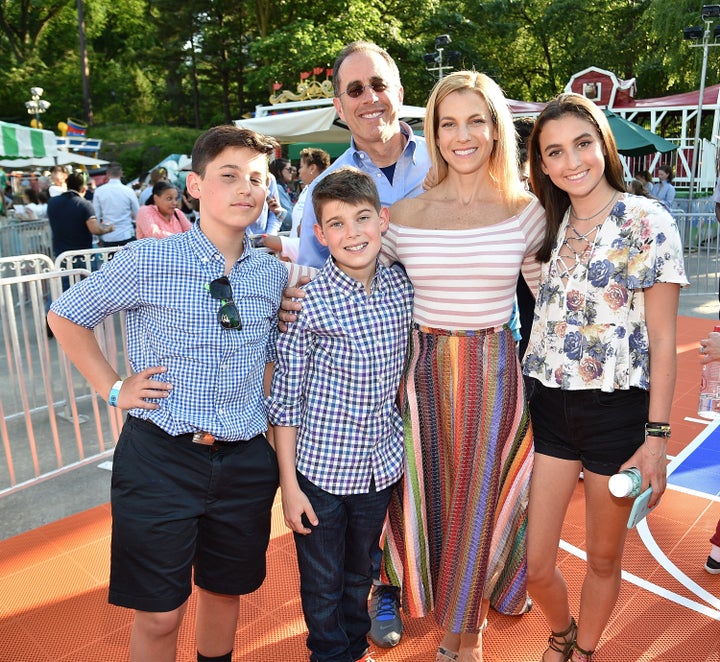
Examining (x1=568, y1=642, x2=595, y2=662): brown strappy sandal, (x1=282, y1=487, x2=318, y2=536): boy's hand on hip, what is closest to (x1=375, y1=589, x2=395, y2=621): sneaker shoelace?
(x1=568, y1=642, x2=595, y2=662): brown strappy sandal

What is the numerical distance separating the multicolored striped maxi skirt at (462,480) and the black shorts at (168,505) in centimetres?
62

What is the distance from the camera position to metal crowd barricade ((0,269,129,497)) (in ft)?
14.9

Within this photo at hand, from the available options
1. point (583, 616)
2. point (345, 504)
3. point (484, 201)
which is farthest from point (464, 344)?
point (583, 616)

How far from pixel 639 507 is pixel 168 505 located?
5.07ft

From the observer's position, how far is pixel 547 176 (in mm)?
2510

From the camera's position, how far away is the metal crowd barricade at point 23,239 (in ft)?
39.2

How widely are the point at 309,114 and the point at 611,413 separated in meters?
9.06

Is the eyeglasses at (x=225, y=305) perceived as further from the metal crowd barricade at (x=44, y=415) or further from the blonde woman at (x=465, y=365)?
the metal crowd barricade at (x=44, y=415)

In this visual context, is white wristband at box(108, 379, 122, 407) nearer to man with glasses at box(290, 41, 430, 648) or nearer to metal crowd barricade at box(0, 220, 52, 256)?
man with glasses at box(290, 41, 430, 648)

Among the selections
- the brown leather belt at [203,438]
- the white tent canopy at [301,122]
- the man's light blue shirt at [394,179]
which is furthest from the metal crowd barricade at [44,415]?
the white tent canopy at [301,122]

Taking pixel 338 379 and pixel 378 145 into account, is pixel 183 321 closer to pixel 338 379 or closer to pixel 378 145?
pixel 338 379

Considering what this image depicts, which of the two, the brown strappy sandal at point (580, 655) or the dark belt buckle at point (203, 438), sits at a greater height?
the dark belt buckle at point (203, 438)

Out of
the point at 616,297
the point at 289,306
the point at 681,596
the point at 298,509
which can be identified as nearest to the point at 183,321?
the point at 289,306

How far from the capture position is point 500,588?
269 cm
